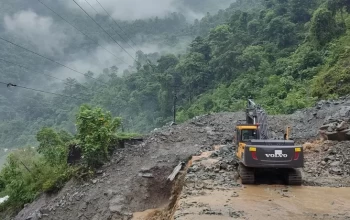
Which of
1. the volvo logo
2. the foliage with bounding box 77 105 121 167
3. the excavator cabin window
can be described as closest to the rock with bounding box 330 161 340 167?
the excavator cabin window

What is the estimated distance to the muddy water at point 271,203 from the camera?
29.1 ft

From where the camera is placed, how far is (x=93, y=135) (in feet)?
60.8

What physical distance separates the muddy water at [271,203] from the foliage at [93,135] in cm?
905

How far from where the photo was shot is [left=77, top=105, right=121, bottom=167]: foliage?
61.1 ft

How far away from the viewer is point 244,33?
53.1 m

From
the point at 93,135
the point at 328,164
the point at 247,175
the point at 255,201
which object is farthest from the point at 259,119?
the point at 93,135

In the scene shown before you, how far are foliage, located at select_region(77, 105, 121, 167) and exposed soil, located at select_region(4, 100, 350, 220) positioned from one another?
667 mm

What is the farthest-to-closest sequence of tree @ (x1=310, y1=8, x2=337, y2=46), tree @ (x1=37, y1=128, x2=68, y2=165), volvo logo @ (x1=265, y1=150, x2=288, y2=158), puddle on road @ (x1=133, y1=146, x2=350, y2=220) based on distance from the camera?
tree @ (x1=310, y1=8, x2=337, y2=46) < tree @ (x1=37, y1=128, x2=68, y2=165) < volvo logo @ (x1=265, y1=150, x2=288, y2=158) < puddle on road @ (x1=133, y1=146, x2=350, y2=220)

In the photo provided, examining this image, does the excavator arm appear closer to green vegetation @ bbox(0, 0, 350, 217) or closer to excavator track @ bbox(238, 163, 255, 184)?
excavator track @ bbox(238, 163, 255, 184)

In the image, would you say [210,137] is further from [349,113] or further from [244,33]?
[244,33]

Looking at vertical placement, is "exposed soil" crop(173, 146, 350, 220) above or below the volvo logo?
below

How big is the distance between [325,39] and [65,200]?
90.9 ft

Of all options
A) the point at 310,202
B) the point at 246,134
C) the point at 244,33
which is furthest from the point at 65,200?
the point at 244,33

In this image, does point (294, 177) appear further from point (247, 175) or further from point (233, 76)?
point (233, 76)
